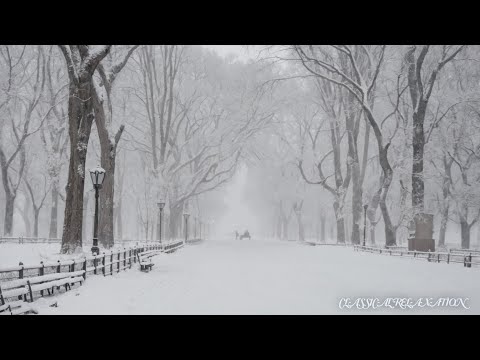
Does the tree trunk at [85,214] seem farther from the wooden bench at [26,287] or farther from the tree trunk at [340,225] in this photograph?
the wooden bench at [26,287]

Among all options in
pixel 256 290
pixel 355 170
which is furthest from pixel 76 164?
pixel 355 170

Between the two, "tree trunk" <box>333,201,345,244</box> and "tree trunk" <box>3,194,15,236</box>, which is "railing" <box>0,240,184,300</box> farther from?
"tree trunk" <box>333,201,345,244</box>

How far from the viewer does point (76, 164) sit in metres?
16.6

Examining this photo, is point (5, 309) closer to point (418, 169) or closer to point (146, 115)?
point (418, 169)

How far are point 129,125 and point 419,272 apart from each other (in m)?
34.2

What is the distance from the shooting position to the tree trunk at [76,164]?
52.6 feet

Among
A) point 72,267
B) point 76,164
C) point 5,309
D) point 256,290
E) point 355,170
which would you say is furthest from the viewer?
point 355,170

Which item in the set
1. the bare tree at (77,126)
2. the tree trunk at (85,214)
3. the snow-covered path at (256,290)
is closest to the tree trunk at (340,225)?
the tree trunk at (85,214)

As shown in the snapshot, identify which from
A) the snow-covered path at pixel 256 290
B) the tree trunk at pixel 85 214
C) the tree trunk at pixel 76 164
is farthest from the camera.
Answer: the tree trunk at pixel 85 214

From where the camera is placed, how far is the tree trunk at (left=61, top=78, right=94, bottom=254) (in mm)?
16047
